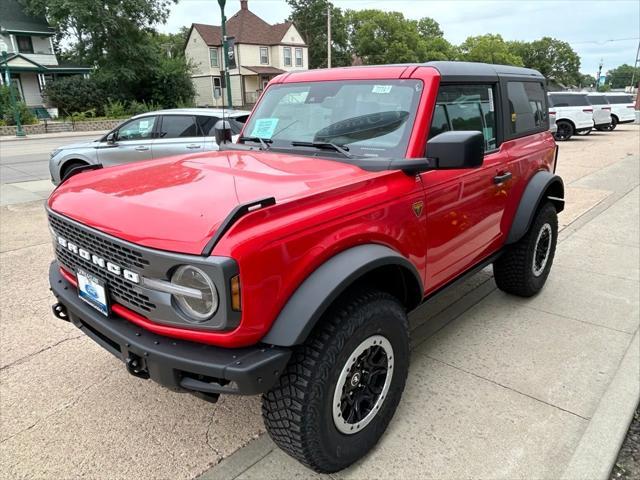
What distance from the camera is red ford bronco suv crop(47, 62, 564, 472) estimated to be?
1842 millimetres

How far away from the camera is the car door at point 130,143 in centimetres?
801

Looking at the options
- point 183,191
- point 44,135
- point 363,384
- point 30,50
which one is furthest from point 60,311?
point 30,50

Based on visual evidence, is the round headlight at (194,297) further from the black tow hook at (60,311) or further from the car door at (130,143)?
the car door at (130,143)

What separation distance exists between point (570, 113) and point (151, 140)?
698 inches

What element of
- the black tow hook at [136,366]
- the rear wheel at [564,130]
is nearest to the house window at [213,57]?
the rear wheel at [564,130]

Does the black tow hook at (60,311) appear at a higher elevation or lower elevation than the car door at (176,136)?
lower

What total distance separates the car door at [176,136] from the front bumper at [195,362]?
5897 mm

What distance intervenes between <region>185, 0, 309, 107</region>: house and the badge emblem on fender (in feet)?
146

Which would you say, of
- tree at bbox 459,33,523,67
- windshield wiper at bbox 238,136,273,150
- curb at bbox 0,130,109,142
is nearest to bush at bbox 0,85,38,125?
curb at bbox 0,130,109,142

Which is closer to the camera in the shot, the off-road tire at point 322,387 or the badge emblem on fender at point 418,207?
the off-road tire at point 322,387

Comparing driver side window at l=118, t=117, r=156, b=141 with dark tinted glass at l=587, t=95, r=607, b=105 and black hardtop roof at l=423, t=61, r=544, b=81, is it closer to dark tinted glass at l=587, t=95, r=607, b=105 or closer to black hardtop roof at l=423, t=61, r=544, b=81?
black hardtop roof at l=423, t=61, r=544, b=81

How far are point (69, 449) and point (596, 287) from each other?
456cm

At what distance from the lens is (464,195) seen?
118 inches

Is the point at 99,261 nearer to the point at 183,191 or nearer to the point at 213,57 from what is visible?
the point at 183,191
